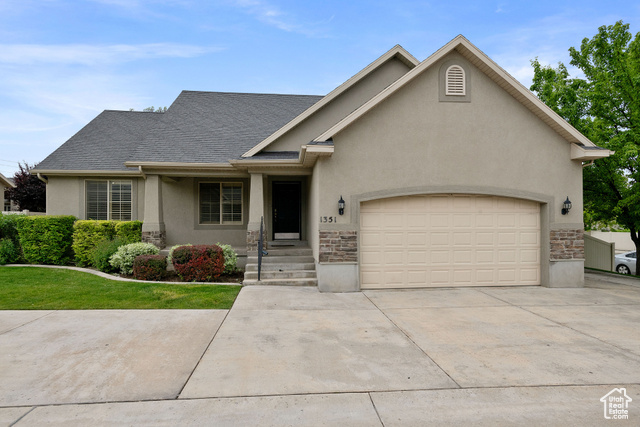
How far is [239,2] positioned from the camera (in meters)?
11.8

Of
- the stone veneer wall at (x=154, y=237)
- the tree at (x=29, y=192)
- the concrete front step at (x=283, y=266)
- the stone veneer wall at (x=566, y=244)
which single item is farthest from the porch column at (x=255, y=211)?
the tree at (x=29, y=192)

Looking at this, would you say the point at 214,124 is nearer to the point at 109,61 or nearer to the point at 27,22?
the point at 27,22

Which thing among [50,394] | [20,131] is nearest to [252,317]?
[50,394]

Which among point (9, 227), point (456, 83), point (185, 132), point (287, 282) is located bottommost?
point (287, 282)

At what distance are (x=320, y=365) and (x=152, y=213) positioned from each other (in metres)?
9.59

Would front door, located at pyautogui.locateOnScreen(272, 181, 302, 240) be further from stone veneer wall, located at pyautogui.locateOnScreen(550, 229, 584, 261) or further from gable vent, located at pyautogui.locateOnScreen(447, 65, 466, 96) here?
stone veneer wall, located at pyautogui.locateOnScreen(550, 229, 584, 261)

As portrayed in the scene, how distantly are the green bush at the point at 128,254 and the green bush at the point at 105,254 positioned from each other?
241 mm

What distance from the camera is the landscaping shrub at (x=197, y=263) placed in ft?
33.0

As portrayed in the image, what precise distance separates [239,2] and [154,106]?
125 feet

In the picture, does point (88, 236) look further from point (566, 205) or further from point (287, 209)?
point (566, 205)

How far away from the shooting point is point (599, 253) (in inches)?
558

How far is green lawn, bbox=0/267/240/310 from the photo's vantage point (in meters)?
7.41

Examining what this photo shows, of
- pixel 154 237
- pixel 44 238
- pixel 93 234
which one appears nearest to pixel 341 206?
pixel 154 237

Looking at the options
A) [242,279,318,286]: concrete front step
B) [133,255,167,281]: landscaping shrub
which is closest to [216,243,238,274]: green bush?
[242,279,318,286]: concrete front step
